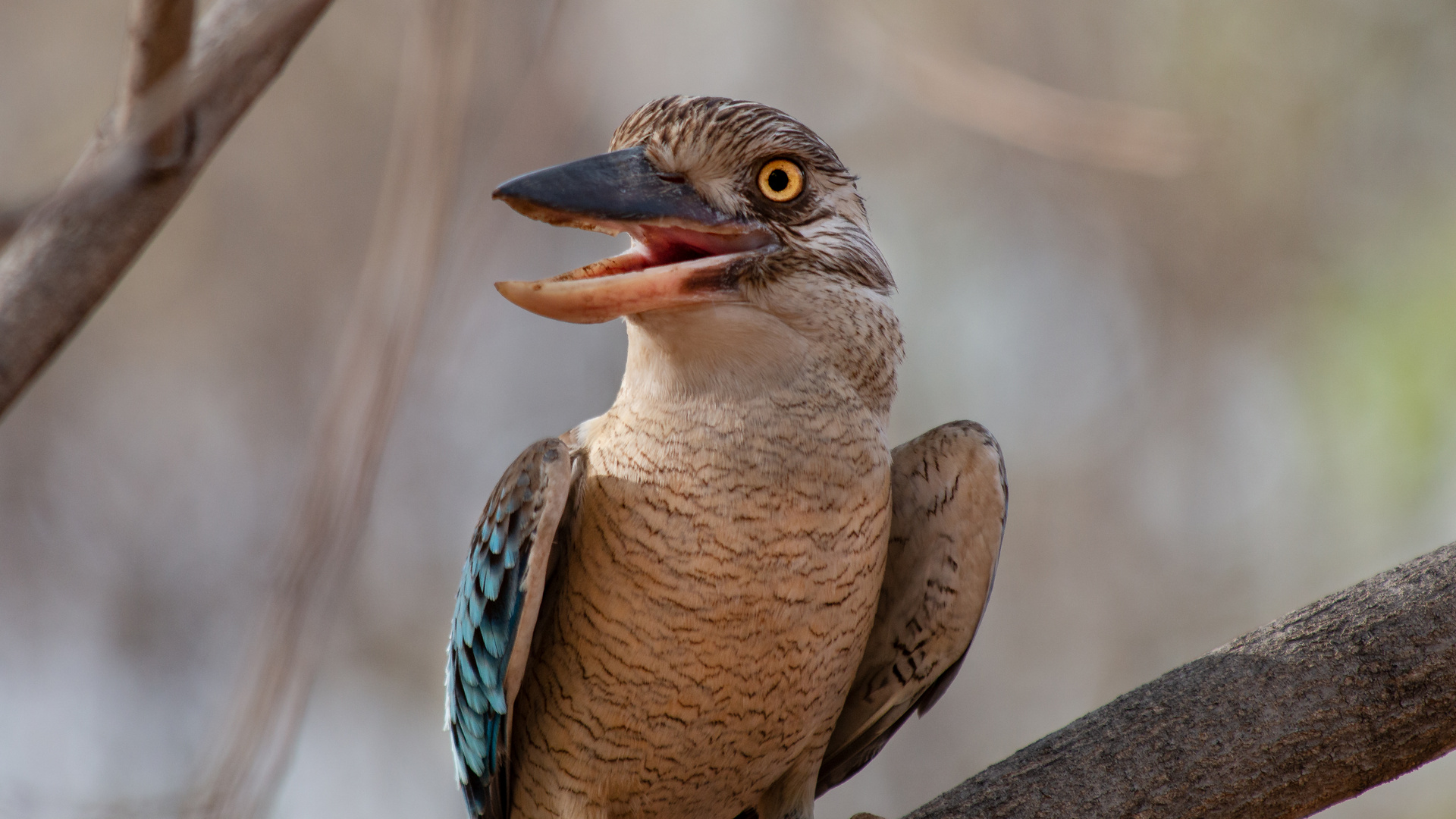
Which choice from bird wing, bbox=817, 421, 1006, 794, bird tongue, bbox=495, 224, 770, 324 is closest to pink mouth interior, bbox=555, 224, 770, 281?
bird tongue, bbox=495, 224, 770, 324

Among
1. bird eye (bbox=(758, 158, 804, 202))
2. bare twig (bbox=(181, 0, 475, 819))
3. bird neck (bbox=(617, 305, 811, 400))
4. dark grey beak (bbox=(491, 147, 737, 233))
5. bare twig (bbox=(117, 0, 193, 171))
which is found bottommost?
Result: bare twig (bbox=(181, 0, 475, 819))

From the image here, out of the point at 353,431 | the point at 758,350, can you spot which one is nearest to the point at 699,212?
the point at 758,350

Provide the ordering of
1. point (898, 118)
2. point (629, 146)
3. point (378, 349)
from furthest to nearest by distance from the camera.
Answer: point (898, 118) → point (629, 146) → point (378, 349)

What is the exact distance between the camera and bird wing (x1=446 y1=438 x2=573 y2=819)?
3064 mm

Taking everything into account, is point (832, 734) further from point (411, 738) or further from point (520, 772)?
point (411, 738)

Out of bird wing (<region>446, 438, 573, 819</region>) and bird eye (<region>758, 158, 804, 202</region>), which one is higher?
bird eye (<region>758, 158, 804, 202</region>)

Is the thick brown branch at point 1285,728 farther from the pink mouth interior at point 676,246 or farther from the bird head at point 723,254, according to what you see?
the pink mouth interior at point 676,246

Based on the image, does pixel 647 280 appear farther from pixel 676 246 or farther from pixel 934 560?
pixel 934 560

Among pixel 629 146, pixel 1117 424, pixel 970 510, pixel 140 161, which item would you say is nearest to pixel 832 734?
pixel 970 510

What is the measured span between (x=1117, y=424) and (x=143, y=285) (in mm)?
7077

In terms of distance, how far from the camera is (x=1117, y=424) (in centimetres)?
871

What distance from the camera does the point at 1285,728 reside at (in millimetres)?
2684

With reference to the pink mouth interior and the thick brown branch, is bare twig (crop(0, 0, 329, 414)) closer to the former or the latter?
the pink mouth interior

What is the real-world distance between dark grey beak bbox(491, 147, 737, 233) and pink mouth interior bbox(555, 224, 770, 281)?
0.05 meters
